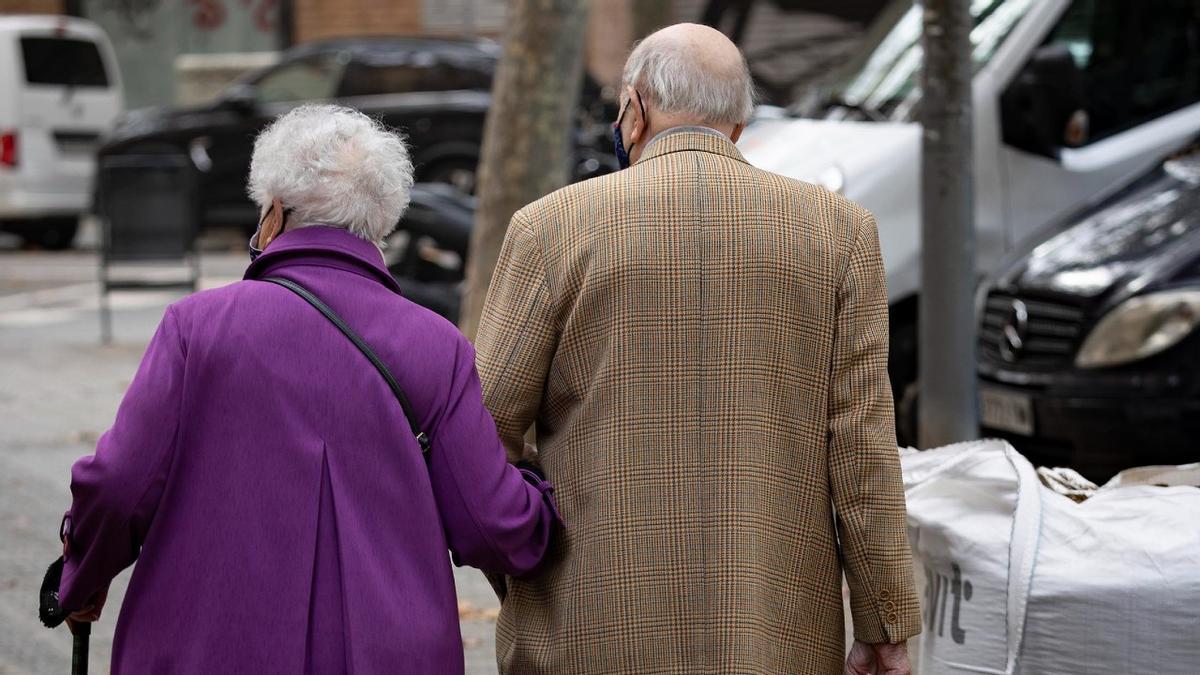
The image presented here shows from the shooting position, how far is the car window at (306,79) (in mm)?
17062

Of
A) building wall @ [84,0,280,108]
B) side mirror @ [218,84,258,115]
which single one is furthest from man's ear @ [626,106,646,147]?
building wall @ [84,0,280,108]

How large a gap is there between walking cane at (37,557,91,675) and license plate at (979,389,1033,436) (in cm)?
407

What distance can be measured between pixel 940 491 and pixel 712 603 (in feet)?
2.40

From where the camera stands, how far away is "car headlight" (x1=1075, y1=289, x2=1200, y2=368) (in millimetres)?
5891

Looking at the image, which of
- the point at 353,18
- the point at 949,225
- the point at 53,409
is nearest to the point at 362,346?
the point at 949,225

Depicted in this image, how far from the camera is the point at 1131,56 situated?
737 centimetres

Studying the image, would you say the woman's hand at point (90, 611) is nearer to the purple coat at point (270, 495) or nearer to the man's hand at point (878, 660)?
the purple coat at point (270, 495)

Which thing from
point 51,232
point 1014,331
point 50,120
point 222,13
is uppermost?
point 222,13

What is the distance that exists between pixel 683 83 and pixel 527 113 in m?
6.26

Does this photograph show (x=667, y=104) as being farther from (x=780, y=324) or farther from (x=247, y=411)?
(x=247, y=411)

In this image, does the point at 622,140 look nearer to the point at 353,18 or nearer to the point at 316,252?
the point at 316,252

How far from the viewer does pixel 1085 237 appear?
6.44 m

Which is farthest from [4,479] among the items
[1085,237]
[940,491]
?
[940,491]

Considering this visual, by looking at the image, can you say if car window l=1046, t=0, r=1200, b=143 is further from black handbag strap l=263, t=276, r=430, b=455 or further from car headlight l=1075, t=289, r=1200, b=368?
black handbag strap l=263, t=276, r=430, b=455
